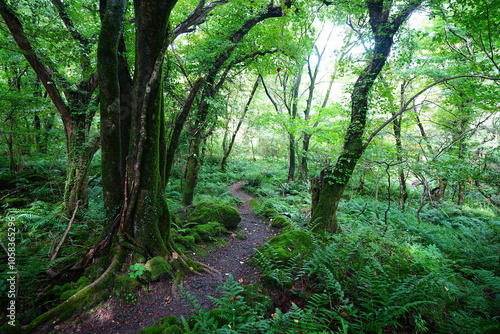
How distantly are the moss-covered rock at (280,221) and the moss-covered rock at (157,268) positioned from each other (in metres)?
4.74

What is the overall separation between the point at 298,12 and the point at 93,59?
684 cm

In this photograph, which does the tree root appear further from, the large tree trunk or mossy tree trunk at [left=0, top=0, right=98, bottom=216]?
mossy tree trunk at [left=0, top=0, right=98, bottom=216]

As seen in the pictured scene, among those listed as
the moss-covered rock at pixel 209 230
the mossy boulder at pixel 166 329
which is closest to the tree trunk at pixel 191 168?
the moss-covered rock at pixel 209 230

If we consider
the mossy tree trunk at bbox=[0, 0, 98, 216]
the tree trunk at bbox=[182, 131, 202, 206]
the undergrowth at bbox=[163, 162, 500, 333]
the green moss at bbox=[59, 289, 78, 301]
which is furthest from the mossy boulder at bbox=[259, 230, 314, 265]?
the mossy tree trunk at bbox=[0, 0, 98, 216]

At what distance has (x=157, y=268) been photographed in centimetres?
405

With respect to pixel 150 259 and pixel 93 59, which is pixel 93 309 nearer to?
pixel 150 259

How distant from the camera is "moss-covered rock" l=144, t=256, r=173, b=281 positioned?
13.0 ft

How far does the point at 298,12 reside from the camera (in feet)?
24.8

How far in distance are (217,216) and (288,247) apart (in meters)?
3.13

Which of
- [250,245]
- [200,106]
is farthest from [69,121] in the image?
[250,245]

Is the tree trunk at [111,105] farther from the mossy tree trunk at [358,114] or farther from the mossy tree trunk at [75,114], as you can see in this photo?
the mossy tree trunk at [358,114]

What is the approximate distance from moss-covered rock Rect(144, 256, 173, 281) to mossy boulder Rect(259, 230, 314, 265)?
79.0 inches

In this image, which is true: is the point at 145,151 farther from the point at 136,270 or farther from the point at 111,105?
the point at 136,270

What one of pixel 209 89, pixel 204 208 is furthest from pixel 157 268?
pixel 209 89
